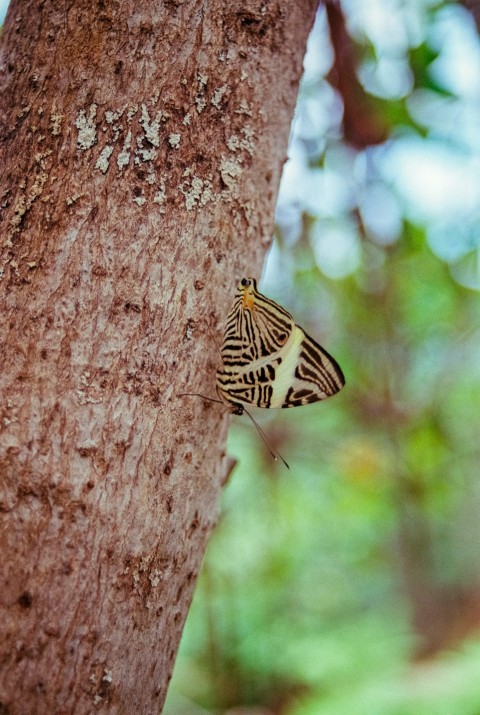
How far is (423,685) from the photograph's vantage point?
11.8ft

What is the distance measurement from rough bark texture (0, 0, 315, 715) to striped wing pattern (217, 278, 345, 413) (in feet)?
0.10

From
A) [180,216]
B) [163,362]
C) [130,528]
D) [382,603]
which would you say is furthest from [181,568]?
[382,603]

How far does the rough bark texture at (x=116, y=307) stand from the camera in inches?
32.1

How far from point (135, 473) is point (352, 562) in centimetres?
708

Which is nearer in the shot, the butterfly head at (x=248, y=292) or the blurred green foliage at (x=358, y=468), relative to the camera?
the butterfly head at (x=248, y=292)

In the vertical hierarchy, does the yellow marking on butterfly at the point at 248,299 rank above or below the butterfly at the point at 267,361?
above

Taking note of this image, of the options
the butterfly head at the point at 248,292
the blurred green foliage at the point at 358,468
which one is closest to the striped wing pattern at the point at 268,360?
the butterfly head at the point at 248,292

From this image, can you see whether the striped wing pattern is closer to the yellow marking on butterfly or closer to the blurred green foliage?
the yellow marking on butterfly

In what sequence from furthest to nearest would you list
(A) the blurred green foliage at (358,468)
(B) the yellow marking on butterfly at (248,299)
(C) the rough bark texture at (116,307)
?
(A) the blurred green foliage at (358,468)
(B) the yellow marking on butterfly at (248,299)
(C) the rough bark texture at (116,307)

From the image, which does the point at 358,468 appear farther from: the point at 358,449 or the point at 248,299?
the point at 248,299

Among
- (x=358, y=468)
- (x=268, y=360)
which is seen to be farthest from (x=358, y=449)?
(x=268, y=360)

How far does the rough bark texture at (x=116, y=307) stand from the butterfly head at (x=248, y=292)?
0.04 m

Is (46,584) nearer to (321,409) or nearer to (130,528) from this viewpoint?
(130,528)

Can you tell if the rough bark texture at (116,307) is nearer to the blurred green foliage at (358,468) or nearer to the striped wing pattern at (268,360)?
the striped wing pattern at (268,360)
